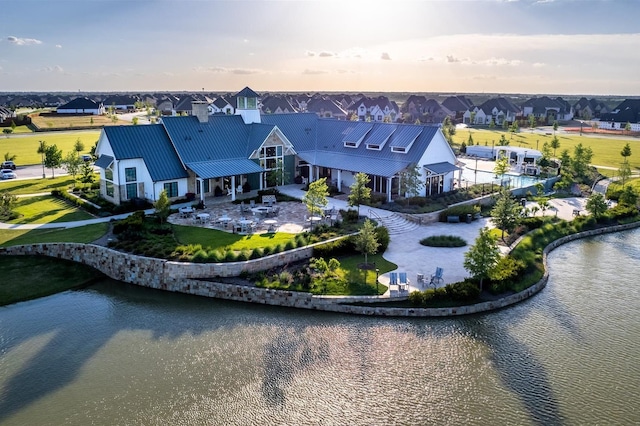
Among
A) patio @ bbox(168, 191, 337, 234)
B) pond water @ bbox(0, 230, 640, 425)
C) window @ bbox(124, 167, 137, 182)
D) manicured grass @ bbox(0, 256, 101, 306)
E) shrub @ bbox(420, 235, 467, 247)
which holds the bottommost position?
pond water @ bbox(0, 230, 640, 425)

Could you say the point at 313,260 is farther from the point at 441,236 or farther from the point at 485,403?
the point at 485,403

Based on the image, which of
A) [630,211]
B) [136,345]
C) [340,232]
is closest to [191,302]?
[136,345]

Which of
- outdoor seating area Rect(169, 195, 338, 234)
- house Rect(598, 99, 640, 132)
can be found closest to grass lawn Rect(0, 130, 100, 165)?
outdoor seating area Rect(169, 195, 338, 234)

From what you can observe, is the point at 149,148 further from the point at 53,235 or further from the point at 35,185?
the point at 35,185

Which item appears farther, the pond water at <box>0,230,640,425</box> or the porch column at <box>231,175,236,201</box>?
the porch column at <box>231,175,236,201</box>

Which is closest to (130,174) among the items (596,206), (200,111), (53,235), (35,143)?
(53,235)

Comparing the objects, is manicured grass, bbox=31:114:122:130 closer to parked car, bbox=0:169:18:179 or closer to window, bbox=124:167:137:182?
parked car, bbox=0:169:18:179

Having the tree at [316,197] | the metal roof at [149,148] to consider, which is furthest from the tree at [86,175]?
the tree at [316,197]

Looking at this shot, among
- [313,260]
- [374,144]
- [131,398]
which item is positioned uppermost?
[374,144]
